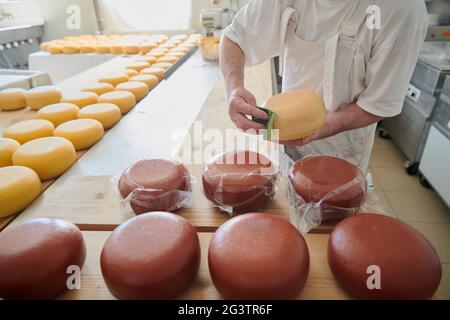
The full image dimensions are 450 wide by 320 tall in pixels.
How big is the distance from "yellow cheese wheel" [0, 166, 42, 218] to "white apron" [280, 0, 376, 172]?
0.94 metres

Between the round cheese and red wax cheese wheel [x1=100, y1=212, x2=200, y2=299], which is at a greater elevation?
red wax cheese wheel [x1=100, y1=212, x2=200, y2=299]

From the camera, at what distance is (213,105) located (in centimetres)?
177

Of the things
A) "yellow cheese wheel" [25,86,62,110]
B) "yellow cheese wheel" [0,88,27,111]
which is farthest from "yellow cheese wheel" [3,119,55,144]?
"yellow cheese wheel" [0,88,27,111]

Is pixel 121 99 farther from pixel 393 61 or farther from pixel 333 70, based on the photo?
pixel 393 61

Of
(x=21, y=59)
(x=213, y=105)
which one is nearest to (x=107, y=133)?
(x=213, y=105)

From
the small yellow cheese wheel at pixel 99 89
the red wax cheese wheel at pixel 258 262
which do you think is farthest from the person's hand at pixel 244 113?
the small yellow cheese wheel at pixel 99 89

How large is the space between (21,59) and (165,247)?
15.9 feet

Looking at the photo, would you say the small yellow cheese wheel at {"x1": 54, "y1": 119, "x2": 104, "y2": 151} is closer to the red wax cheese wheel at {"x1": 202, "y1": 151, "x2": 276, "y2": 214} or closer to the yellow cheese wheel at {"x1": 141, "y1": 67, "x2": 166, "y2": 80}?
the red wax cheese wheel at {"x1": 202, "y1": 151, "x2": 276, "y2": 214}

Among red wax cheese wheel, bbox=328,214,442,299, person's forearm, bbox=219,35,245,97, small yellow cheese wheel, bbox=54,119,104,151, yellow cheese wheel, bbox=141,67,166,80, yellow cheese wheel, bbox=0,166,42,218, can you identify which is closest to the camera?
red wax cheese wheel, bbox=328,214,442,299

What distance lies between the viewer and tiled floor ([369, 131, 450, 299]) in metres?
1.97

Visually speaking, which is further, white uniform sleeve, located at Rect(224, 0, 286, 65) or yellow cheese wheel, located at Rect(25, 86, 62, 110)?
yellow cheese wheel, located at Rect(25, 86, 62, 110)

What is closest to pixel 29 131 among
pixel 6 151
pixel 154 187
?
pixel 6 151

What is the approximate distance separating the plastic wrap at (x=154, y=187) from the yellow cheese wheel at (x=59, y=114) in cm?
88
